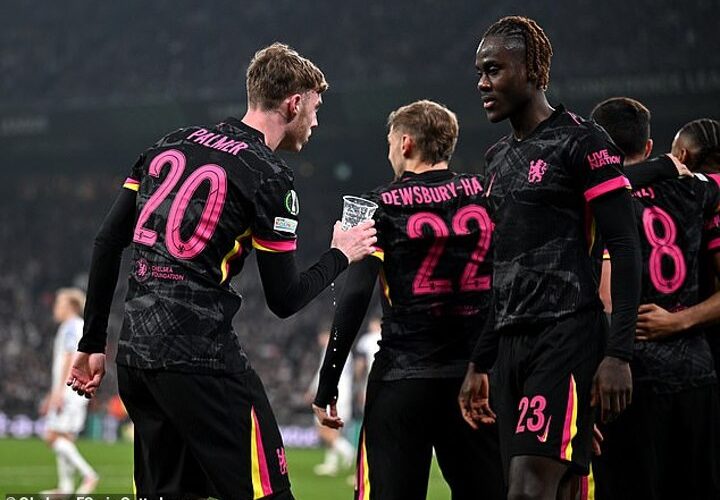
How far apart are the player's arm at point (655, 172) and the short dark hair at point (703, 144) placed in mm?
481

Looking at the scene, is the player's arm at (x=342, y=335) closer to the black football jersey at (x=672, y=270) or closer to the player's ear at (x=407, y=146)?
the player's ear at (x=407, y=146)

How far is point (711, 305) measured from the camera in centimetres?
450

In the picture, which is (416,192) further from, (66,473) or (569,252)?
(66,473)

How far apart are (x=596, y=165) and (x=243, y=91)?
21.2 metres

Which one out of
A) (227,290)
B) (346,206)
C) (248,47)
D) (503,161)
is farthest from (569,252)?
(248,47)

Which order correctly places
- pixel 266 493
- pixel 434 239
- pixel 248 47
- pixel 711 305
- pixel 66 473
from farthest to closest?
pixel 248 47 < pixel 66 473 < pixel 434 239 < pixel 711 305 < pixel 266 493

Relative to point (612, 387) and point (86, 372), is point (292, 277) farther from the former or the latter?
point (612, 387)

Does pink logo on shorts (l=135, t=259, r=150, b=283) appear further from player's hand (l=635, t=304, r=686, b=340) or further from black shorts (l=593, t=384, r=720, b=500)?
black shorts (l=593, t=384, r=720, b=500)

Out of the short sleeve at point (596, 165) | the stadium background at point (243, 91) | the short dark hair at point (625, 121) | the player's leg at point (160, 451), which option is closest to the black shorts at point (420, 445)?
the player's leg at point (160, 451)

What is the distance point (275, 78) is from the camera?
4152mm

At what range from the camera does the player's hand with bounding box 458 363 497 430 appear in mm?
4363

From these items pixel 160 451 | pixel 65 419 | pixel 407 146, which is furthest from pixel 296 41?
pixel 160 451

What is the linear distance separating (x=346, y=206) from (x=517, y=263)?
725 mm

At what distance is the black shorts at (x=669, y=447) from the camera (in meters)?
4.49
